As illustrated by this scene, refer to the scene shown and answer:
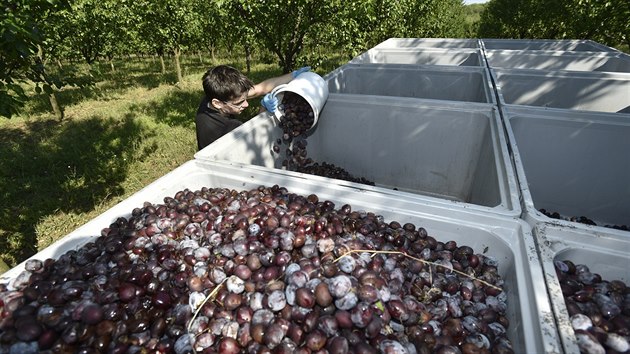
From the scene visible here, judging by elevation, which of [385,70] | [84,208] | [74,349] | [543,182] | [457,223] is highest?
[385,70]

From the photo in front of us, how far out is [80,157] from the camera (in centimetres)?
520

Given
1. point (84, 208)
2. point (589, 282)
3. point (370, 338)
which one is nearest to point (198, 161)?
point (370, 338)

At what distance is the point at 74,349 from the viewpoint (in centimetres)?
95

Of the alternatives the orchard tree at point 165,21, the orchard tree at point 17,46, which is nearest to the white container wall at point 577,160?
the orchard tree at point 17,46

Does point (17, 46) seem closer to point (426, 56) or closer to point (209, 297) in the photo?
point (209, 297)

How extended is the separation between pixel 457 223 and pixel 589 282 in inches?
18.6

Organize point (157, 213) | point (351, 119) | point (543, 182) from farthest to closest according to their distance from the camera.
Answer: point (351, 119)
point (543, 182)
point (157, 213)

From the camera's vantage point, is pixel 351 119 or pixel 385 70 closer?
pixel 351 119

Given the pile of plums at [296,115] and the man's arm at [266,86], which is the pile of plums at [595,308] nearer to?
the pile of plums at [296,115]

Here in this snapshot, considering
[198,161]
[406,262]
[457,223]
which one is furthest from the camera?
[198,161]

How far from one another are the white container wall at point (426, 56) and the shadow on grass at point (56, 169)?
4.07 m

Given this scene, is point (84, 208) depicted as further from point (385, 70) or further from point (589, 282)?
point (589, 282)

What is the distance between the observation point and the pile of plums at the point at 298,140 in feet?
8.96

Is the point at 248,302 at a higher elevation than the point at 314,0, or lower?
lower
